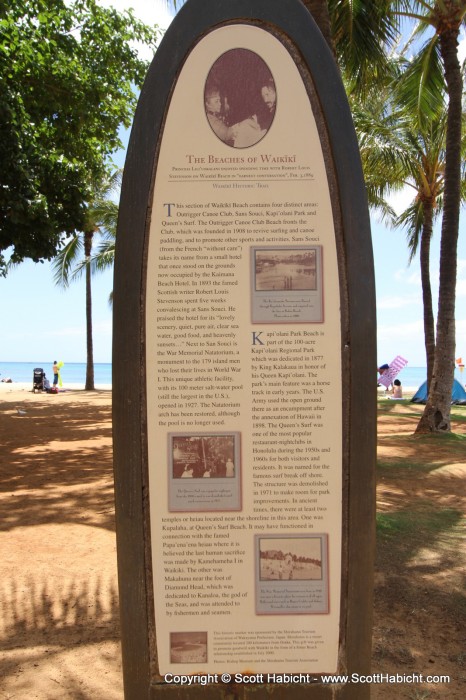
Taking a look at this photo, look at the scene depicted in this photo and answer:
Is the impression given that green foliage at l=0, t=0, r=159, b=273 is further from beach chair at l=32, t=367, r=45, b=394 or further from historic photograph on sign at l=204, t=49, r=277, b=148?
beach chair at l=32, t=367, r=45, b=394

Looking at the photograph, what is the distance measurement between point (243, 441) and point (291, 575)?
0.53 meters

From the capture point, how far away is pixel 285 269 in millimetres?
2158

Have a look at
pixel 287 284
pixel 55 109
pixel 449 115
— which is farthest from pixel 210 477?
pixel 449 115

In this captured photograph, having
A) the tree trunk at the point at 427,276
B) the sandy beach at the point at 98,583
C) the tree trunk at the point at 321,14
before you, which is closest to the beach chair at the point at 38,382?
the tree trunk at the point at 427,276

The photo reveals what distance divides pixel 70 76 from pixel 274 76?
8935 millimetres

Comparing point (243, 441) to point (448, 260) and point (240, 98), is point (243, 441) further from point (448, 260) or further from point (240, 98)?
point (448, 260)

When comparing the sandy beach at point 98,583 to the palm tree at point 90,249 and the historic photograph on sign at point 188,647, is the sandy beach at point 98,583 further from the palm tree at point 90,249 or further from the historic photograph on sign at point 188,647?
the palm tree at point 90,249

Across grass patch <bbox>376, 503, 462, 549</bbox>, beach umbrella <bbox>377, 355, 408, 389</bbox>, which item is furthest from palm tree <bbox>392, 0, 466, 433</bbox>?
beach umbrella <bbox>377, 355, 408, 389</bbox>

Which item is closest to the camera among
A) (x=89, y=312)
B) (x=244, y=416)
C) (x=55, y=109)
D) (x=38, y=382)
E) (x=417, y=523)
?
(x=244, y=416)

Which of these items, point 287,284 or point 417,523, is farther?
point 417,523

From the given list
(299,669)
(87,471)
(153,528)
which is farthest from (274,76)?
(87,471)

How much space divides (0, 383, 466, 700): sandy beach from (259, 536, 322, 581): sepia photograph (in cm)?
130

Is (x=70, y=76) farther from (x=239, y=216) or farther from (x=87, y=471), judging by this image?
(x=239, y=216)

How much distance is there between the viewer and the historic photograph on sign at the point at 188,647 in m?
2.14
